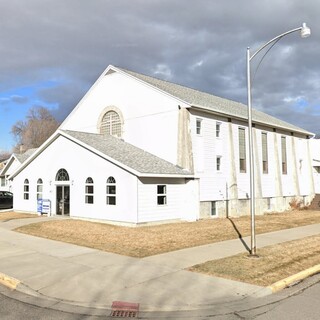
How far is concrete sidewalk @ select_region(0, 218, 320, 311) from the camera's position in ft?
24.3

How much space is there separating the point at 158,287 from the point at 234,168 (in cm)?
1988

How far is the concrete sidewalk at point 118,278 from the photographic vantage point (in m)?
7.41

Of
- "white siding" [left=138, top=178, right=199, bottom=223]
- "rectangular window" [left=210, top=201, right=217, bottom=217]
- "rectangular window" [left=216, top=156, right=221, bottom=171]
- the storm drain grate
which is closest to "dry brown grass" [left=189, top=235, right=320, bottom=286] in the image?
the storm drain grate

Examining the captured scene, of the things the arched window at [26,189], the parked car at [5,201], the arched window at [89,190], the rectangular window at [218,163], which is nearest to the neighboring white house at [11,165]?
the parked car at [5,201]

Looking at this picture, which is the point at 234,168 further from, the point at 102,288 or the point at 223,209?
the point at 102,288

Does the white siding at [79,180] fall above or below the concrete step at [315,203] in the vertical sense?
above

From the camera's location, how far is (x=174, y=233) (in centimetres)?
1678

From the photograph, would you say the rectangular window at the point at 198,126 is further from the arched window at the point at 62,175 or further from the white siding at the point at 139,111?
the arched window at the point at 62,175

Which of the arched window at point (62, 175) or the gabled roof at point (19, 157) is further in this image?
the gabled roof at point (19, 157)

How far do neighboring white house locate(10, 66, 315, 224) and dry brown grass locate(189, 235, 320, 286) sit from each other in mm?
9088

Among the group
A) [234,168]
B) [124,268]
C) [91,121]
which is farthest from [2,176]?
[124,268]

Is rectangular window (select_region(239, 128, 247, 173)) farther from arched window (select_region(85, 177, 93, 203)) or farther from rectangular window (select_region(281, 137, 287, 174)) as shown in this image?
arched window (select_region(85, 177, 93, 203))

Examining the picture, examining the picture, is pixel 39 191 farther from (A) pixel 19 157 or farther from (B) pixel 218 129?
(A) pixel 19 157

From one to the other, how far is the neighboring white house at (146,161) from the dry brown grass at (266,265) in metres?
9.09
